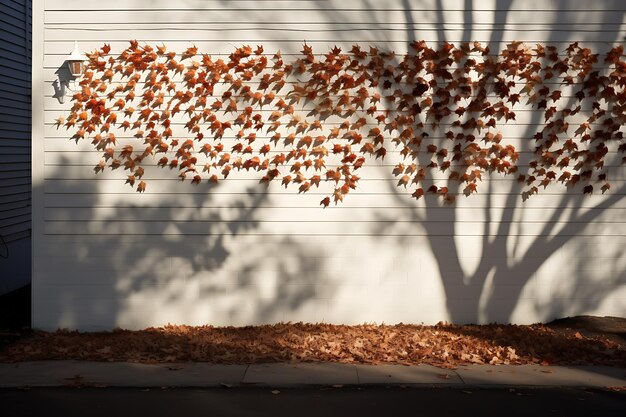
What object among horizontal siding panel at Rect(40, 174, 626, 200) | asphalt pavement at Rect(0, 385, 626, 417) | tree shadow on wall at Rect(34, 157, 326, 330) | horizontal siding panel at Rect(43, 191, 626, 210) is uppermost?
horizontal siding panel at Rect(40, 174, 626, 200)

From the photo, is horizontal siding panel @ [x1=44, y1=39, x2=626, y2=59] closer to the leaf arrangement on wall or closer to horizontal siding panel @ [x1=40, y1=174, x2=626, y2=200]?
the leaf arrangement on wall

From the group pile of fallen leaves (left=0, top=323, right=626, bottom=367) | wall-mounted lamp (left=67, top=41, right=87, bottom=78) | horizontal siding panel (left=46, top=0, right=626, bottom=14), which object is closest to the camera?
pile of fallen leaves (left=0, top=323, right=626, bottom=367)

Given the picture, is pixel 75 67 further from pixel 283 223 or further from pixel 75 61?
pixel 283 223

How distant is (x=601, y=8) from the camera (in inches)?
371

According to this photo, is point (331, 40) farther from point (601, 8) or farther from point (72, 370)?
point (72, 370)

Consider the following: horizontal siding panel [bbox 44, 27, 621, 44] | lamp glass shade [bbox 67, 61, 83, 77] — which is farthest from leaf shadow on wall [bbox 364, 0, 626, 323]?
lamp glass shade [bbox 67, 61, 83, 77]

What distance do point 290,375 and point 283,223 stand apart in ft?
7.47

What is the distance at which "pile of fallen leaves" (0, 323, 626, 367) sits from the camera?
8.31 metres

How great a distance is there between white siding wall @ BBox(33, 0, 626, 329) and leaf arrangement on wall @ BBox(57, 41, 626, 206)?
6.8 inches

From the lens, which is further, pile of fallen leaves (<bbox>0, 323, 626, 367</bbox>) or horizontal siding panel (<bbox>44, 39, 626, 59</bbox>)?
horizontal siding panel (<bbox>44, 39, 626, 59</bbox>)

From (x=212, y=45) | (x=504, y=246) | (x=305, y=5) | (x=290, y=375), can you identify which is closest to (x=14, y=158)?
(x=212, y=45)

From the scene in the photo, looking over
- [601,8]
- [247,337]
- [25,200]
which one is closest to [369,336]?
[247,337]

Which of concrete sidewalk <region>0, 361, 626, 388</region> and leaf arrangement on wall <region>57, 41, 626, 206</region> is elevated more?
leaf arrangement on wall <region>57, 41, 626, 206</region>

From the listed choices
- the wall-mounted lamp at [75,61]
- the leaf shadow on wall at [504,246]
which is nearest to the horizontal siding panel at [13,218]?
the wall-mounted lamp at [75,61]
